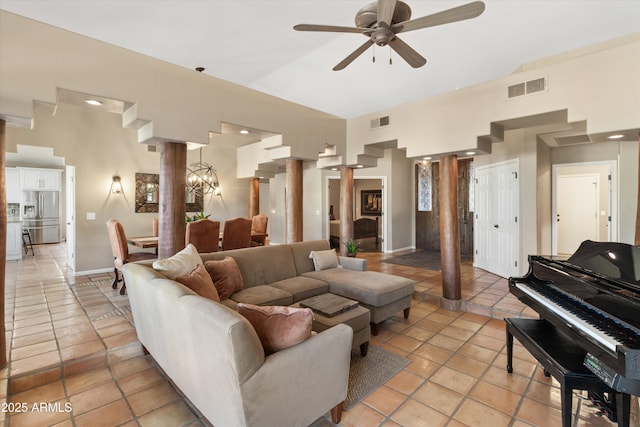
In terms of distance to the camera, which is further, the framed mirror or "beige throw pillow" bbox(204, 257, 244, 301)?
the framed mirror

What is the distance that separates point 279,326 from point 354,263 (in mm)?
2742

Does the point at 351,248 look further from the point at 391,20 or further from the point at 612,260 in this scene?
the point at 391,20

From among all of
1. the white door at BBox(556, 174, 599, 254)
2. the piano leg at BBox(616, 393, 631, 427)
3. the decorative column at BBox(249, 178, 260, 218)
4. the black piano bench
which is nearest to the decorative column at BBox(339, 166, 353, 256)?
the decorative column at BBox(249, 178, 260, 218)

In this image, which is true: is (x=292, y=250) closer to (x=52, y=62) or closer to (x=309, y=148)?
(x=309, y=148)

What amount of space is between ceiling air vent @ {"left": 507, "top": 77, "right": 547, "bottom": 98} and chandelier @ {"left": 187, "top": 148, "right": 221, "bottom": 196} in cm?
590

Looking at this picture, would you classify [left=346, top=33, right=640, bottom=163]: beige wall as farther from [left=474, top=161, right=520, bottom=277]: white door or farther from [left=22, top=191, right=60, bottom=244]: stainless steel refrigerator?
[left=22, top=191, right=60, bottom=244]: stainless steel refrigerator

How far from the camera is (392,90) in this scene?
432cm

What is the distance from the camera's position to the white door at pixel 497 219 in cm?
511

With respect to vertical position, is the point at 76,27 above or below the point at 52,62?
above

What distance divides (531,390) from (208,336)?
2475mm

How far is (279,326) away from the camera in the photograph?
5.57 feet

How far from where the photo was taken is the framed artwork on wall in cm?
1045

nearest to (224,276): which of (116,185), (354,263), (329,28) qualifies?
(354,263)

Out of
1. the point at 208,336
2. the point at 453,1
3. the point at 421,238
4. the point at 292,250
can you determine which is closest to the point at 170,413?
the point at 208,336
